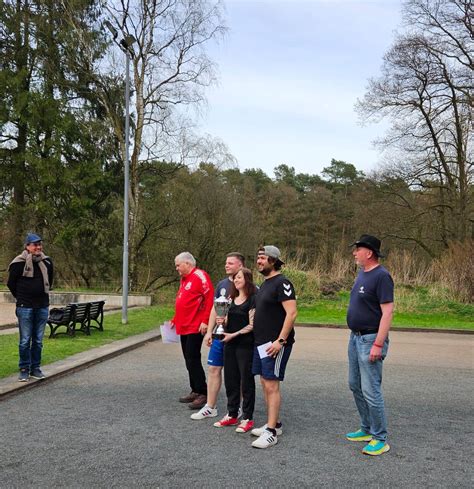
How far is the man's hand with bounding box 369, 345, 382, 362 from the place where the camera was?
4285mm

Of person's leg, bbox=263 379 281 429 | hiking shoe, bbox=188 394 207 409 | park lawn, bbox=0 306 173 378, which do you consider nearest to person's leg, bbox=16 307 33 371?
park lawn, bbox=0 306 173 378

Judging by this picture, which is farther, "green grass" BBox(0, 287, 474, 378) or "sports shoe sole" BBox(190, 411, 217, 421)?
"green grass" BBox(0, 287, 474, 378)

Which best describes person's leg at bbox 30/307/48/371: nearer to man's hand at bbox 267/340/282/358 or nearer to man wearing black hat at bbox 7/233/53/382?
man wearing black hat at bbox 7/233/53/382

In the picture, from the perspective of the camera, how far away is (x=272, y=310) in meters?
4.60

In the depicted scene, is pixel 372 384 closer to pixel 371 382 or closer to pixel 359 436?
pixel 371 382

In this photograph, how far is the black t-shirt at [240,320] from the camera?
16.4 feet

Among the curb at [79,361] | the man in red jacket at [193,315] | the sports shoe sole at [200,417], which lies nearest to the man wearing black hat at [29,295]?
the curb at [79,361]

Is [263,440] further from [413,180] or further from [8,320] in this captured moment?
[413,180]

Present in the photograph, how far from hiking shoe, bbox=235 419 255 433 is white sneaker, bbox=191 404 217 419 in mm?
485

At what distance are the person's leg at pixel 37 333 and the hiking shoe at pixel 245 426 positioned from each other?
3.17 metres

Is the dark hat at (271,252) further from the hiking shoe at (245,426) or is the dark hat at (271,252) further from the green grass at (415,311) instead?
the green grass at (415,311)

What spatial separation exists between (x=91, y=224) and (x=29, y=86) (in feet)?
26.9

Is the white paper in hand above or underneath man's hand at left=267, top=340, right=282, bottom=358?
underneath

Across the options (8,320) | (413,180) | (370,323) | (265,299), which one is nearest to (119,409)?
(265,299)
